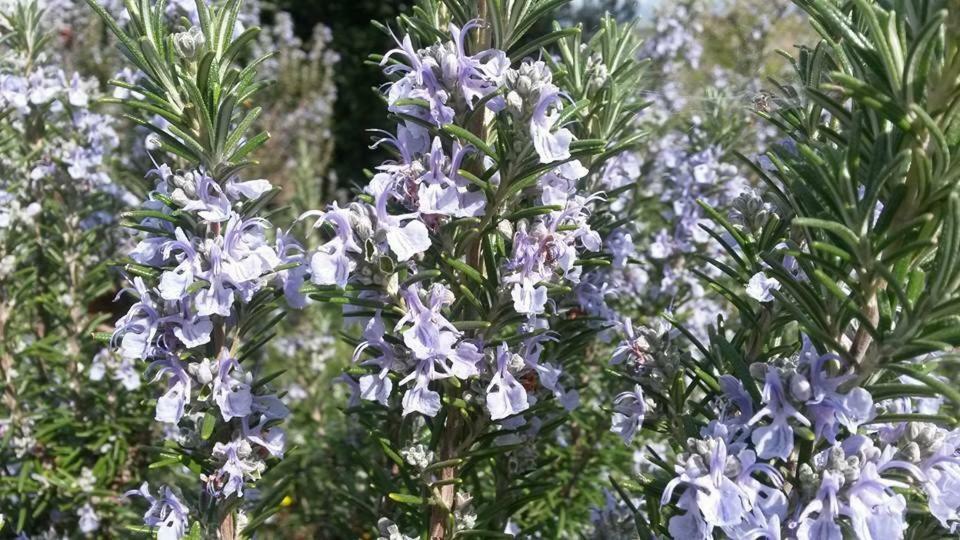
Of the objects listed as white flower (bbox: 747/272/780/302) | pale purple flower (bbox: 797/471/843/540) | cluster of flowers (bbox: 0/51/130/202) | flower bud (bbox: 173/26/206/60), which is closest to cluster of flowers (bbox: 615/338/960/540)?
pale purple flower (bbox: 797/471/843/540)

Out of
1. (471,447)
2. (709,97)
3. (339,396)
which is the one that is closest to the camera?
(471,447)

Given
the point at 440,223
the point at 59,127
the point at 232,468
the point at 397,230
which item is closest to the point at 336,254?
the point at 397,230

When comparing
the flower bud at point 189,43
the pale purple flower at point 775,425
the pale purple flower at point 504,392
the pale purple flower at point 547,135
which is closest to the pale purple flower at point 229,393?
the pale purple flower at point 504,392

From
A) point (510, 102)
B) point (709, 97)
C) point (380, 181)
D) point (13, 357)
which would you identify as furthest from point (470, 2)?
point (13, 357)

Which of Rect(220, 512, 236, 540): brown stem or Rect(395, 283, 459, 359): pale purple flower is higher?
Rect(395, 283, 459, 359): pale purple flower

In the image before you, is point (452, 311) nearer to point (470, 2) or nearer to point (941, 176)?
point (470, 2)

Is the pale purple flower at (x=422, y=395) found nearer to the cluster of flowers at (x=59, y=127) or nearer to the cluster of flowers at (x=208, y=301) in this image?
the cluster of flowers at (x=208, y=301)

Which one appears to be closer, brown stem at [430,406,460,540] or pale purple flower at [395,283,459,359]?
pale purple flower at [395,283,459,359]

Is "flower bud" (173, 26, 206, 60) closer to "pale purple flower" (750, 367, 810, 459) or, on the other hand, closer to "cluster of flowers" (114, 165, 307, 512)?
"cluster of flowers" (114, 165, 307, 512)
